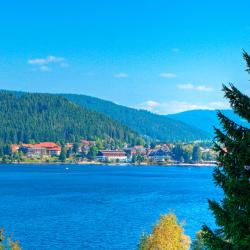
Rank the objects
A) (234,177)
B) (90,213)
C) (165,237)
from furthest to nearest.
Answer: (90,213), (165,237), (234,177)

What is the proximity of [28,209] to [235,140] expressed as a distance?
244 ft

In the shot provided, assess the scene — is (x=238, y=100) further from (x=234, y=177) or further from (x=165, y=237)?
(x=165, y=237)

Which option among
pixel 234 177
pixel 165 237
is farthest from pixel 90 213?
pixel 234 177

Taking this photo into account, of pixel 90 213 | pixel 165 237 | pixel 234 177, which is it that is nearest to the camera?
pixel 234 177

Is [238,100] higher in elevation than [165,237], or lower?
higher

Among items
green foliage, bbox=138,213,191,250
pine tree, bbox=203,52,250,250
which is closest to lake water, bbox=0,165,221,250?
green foliage, bbox=138,213,191,250

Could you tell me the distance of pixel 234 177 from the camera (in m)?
9.19

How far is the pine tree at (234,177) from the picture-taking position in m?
8.84

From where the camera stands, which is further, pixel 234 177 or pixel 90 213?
pixel 90 213

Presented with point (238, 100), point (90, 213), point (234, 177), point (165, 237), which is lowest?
point (90, 213)

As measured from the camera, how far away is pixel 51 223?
65.2 meters

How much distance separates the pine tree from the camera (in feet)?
29.0

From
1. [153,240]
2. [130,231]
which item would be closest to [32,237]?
A: [130,231]

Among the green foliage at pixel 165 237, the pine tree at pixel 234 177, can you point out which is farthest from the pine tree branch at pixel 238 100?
the green foliage at pixel 165 237
